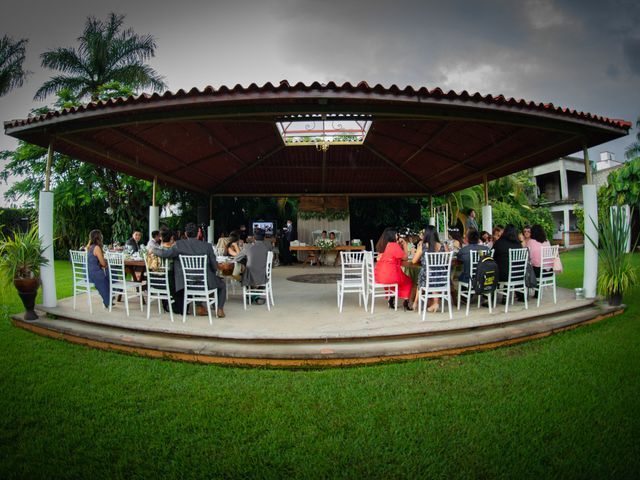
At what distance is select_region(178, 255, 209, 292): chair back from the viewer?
16.6 feet

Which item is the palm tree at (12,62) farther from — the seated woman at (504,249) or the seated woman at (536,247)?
the seated woman at (536,247)

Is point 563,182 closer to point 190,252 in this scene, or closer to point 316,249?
point 316,249

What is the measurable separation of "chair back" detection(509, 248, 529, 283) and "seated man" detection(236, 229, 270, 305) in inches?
137

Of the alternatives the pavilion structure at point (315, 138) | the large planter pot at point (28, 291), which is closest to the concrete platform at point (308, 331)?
the large planter pot at point (28, 291)

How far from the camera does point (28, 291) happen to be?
5.39m

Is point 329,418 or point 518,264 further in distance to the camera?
point 518,264

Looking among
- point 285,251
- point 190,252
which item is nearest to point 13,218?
point 285,251

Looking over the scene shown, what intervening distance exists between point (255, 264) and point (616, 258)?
525 centimetres

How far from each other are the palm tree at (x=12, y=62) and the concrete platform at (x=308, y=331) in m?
16.1

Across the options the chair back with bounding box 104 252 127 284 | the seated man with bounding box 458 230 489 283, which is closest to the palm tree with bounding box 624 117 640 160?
the seated man with bounding box 458 230 489 283

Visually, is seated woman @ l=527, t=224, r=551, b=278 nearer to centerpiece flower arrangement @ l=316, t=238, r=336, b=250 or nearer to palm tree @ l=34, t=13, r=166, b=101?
centerpiece flower arrangement @ l=316, t=238, r=336, b=250

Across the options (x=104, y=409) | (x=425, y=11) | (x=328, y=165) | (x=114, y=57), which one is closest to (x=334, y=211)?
(x=328, y=165)

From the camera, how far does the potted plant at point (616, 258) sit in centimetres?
578

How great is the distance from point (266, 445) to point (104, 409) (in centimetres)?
136
